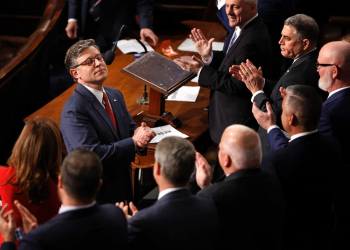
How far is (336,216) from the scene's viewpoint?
2803 millimetres

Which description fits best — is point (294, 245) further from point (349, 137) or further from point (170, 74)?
point (170, 74)

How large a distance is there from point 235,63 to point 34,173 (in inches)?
64.9

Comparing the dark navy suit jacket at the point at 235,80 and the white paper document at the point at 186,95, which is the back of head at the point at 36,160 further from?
the white paper document at the point at 186,95

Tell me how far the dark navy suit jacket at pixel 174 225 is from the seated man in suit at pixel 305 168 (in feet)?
1.78

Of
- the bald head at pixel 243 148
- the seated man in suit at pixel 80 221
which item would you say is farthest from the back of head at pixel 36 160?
the bald head at pixel 243 148

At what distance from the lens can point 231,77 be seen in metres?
3.10

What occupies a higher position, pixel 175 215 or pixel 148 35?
pixel 148 35

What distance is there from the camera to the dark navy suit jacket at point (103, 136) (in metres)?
2.49


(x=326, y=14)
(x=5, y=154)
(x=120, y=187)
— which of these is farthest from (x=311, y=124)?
(x=326, y=14)

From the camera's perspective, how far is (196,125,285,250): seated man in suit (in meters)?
1.93

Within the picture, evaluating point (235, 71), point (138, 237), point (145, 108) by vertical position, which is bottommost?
point (138, 237)

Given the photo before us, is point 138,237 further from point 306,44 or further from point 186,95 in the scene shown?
point 186,95

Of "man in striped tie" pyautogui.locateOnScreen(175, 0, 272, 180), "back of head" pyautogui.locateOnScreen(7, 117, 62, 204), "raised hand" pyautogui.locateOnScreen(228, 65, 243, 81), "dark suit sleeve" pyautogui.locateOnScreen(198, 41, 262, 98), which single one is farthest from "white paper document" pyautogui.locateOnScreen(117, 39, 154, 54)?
"back of head" pyautogui.locateOnScreen(7, 117, 62, 204)

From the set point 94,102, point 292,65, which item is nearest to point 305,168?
point 292,65
